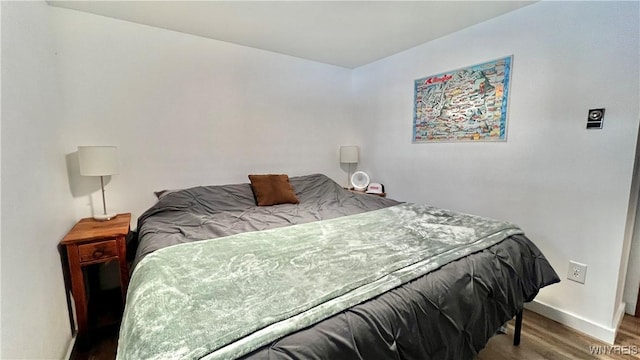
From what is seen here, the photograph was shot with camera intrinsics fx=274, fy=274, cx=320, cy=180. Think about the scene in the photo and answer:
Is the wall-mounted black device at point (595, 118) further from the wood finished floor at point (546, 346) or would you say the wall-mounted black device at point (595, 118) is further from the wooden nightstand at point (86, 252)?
the wooden nightstand at point (86, 252)

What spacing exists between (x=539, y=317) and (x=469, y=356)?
1328 mm

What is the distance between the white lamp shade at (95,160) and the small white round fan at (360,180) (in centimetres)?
245

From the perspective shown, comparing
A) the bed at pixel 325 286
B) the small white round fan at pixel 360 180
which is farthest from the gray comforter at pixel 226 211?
the small white round fan at pixel 360 180

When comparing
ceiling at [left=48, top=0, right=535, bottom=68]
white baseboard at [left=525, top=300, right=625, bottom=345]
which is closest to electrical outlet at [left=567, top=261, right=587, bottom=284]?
white baseboard at [left=525, top=300, right=625, bottom=345]

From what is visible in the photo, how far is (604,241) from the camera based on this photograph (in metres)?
1.79

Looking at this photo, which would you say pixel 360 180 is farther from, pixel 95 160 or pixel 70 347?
pixel 70 347

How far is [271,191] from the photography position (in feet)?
8.46

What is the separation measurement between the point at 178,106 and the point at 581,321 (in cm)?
356

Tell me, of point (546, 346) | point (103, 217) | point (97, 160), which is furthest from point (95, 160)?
point (546, 346)

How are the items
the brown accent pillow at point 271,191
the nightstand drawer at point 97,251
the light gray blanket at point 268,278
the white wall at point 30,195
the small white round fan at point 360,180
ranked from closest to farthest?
the light gray blanket at point 268,278, the white wall at point 30,195, the nightstand drawer at point 97,251, the brown accent pillow at point 271,191, the small white round fan at point 360,180

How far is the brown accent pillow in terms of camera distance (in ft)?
8.33

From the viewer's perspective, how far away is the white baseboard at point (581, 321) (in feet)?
5.84

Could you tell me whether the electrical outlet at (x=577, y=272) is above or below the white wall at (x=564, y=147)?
below

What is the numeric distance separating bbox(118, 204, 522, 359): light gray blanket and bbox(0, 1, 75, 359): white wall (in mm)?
422
